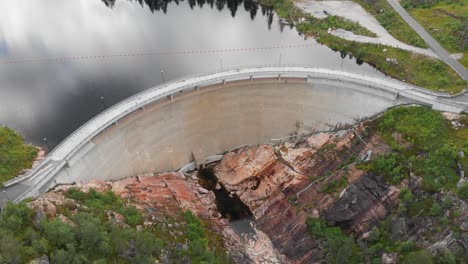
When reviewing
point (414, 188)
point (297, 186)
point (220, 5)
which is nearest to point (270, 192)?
point (297, 186)

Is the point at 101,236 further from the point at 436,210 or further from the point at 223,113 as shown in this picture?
the point at 436,210

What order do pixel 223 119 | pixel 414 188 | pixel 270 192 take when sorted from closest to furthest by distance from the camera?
pixel 414 188 < pixel 270 192 < pixel 223 119

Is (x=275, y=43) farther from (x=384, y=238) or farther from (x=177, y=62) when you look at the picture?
(x=384, y=238)

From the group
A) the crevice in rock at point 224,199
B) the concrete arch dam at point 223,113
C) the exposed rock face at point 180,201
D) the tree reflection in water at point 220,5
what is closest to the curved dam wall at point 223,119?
the concrete arch dam at point 223,113

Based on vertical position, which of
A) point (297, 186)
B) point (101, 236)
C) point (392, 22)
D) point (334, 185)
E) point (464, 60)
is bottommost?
point (297, 186)

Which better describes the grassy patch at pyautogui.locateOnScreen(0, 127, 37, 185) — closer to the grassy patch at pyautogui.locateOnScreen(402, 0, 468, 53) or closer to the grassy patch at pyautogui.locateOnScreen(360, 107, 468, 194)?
the grassy patch at pyautogui.locateOnScreen(360, 107, 468, 194)

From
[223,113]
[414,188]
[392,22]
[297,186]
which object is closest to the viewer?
[414,188]

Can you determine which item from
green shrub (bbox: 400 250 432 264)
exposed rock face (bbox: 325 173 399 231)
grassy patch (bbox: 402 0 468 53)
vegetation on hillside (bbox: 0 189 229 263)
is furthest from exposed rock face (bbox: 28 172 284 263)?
grassy patch (bbox: 402 0 468 53)
